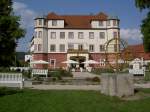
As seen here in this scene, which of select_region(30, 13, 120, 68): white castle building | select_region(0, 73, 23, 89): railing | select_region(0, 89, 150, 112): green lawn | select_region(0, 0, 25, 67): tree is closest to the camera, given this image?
select_region(0, 89, 150, 112): green lawn

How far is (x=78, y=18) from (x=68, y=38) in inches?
331

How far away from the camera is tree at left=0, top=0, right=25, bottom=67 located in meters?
16.1

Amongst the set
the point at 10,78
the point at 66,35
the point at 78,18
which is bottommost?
the point at 10,78

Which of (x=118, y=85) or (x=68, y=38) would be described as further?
(x=68, y=38)

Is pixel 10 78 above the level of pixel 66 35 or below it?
below

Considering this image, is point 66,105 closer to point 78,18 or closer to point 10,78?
point 10,78

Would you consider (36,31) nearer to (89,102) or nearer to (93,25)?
(93,25)

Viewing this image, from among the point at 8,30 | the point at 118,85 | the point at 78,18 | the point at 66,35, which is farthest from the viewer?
the point at 78,18

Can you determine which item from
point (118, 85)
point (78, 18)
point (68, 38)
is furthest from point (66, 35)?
point (118, 85)

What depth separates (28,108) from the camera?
497 inches

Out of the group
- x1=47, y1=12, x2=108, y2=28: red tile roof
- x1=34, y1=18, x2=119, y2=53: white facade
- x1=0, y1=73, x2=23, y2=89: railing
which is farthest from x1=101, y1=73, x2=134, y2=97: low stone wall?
x1=47, y1=12, x2=108, y2=28: red tile roof

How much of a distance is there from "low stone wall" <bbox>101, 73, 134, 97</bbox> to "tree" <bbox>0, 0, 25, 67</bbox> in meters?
4.53

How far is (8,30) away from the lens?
16219mm

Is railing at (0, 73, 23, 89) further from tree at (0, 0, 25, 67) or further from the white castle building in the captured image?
the white castle building
